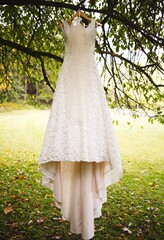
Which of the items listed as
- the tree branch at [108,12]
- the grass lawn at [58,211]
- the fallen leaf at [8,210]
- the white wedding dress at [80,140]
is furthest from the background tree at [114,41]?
the fallen leaf at [8,210]

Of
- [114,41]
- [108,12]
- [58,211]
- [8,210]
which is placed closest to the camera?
[108,12]

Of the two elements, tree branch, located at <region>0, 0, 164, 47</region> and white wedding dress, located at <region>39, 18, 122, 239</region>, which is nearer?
white wedding dress, located at <region>39, 18, 122, 239</region>

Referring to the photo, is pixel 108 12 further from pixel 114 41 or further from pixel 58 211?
pixel 58 211

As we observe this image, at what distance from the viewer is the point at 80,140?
2.11 metres

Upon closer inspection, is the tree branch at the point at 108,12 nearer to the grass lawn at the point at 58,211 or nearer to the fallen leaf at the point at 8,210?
the grass lawn at the point at 58,211

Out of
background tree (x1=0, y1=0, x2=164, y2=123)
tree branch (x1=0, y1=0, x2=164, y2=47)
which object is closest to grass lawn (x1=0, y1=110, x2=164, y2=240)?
background tree (x1=0, y1=0, x2=164, y2=123)

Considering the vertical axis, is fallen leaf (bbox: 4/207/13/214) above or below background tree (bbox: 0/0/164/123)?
below

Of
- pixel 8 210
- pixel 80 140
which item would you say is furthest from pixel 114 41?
pixel 8 210

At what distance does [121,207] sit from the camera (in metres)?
4.32

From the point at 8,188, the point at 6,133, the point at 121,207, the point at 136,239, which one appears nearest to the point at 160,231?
the point at 136,239

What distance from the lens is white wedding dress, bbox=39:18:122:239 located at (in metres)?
2.11

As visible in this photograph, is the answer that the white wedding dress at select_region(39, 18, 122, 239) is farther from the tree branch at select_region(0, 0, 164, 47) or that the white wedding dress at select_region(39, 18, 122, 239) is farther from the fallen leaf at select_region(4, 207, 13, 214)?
the fallen leaf at select_region(4, 207, 13, 214)

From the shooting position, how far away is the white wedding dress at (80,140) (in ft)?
6.93

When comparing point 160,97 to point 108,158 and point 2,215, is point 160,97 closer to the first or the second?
point 108,158
